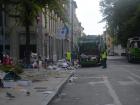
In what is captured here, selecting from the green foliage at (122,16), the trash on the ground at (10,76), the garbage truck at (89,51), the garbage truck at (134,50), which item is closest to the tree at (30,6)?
the trash on the ground at (10,76)

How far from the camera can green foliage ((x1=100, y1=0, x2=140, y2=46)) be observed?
7456 cm

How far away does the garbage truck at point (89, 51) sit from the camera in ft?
172

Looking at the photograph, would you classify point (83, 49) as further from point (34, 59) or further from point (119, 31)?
point (119, 31)

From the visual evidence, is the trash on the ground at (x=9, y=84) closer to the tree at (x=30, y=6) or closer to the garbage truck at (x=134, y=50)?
the tree at (x=30, y=6)

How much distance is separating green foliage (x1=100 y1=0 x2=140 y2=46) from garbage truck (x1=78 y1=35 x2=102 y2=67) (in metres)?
19.8

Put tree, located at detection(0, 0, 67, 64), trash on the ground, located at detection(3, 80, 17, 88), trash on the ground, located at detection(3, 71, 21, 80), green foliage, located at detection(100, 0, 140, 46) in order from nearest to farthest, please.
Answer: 1. trash on the ground, located at detection(3, 80, 17, 88)
2. trash on the ground, located at detection(3, 71, 21, 80)
3. tree, located at detection(0, 0, 67, 64)
4. green foliage, located at detection(100, 0, 140, 46)

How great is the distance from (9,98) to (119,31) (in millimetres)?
65810

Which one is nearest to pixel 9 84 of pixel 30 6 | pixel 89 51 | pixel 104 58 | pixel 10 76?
pixel 10 76

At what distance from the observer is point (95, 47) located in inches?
2078

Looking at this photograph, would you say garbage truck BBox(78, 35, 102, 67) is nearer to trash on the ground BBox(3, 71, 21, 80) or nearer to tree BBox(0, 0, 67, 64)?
tree BBox(0, 0, 67, 64)

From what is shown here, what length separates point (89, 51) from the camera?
2089 inches

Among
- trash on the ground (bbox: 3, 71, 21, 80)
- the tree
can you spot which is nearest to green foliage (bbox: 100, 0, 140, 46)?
the tree

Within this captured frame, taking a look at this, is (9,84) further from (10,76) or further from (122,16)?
(122,16)

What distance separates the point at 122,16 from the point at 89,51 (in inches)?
1062
